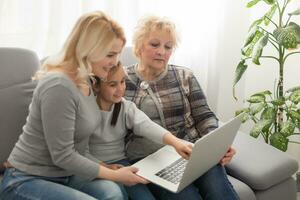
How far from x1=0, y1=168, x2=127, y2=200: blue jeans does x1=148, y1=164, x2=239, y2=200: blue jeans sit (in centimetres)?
19

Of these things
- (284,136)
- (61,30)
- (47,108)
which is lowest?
(284,136)

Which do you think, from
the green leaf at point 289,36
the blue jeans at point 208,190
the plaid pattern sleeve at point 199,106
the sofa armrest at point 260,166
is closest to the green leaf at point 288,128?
the sofa armrest at point 260,166

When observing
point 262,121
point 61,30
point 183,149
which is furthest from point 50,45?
point 262,121

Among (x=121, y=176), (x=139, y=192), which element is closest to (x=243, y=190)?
(x=139, y=192)

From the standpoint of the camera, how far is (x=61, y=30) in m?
2.09

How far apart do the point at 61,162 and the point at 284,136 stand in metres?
1.37

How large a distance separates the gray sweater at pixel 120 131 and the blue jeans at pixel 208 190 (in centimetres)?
21

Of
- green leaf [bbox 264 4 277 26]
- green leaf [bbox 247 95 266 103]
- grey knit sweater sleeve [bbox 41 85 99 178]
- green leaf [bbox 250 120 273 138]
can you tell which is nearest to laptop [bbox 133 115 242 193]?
grey knit sweater sleeve [bbox 41 85 99 178]

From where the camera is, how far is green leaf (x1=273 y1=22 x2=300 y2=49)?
2.07m

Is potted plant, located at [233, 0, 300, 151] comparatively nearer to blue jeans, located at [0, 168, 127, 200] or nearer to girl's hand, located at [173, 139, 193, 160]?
girl's hand, located at [173, 139, 193, 160]

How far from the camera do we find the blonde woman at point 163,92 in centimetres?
176

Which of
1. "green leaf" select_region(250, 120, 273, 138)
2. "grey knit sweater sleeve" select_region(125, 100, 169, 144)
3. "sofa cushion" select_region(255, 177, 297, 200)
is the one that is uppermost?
"grey knit sweater sleeve" select_region(125, 100, 169, 144)

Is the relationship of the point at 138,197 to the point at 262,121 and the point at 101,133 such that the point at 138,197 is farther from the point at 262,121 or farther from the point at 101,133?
the point at 262,121

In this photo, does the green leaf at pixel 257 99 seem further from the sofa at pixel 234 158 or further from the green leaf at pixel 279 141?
the sofa at pixel 234 158
